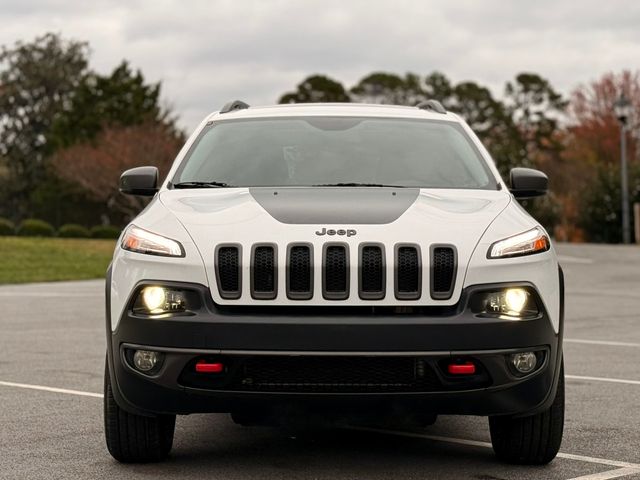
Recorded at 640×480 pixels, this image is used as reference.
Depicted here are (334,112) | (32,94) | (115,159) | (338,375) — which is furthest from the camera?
(32,94)

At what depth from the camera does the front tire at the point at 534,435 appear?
223 inches

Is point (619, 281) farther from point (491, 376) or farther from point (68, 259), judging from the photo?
point (491, 376)

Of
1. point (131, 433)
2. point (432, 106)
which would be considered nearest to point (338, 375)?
point (131, 433)

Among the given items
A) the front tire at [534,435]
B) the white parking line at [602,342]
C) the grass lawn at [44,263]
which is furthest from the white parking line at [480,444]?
the grass lawn at [44,263]

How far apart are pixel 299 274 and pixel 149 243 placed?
77 cm

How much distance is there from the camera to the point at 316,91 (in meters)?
92.6

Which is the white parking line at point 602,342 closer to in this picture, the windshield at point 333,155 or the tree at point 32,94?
the windshield at point 333,155

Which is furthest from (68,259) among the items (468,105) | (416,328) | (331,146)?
(468,105)

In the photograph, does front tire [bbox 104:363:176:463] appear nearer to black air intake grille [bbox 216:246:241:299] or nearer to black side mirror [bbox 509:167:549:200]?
black air intake grille [bbox 216:246:241:299]

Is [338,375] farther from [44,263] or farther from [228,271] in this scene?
[44,263]

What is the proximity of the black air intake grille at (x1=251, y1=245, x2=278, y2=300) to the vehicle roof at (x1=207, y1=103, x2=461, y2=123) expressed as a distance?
2.17 meters

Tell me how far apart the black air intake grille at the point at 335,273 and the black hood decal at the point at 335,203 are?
0.24 metres

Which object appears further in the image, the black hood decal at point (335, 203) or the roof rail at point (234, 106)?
the roof rail at point (234, 106)

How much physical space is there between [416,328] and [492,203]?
1146 millimetres
